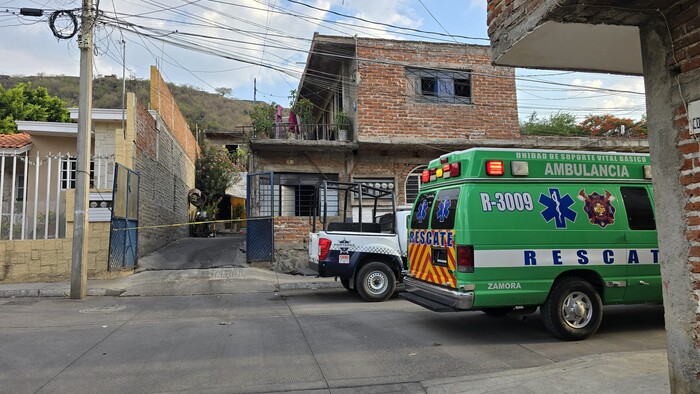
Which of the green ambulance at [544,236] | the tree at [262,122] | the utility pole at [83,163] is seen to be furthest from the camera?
the tree at [262,122]

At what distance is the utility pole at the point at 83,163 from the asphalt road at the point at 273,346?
1.16 meters

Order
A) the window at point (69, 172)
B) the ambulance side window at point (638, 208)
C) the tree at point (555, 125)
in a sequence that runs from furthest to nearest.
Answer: the tree at point (555, 125) → the window at point (69, 172) → the ambulance side window at point (638, 208)

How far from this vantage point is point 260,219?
45.7 feet

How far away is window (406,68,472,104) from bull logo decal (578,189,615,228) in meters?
9.05

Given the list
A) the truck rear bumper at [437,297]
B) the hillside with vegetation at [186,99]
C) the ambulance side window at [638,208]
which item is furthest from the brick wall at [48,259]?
the hillside with vegetation at [186,99]

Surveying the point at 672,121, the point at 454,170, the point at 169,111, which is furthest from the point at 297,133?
the point at 672,121

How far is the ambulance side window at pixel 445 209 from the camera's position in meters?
6.27

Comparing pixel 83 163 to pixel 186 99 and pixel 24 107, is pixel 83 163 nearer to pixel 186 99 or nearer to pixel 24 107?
pixel 24 107

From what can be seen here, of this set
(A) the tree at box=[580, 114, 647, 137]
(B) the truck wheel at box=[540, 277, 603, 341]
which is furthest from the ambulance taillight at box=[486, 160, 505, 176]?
(A) the tree at box=[580, 114, 647, 137]

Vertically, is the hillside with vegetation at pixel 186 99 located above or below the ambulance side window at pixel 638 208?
above

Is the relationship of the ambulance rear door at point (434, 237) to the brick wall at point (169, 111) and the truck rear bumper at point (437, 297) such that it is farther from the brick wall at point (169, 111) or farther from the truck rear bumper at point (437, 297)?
the brick wall at point (169, 111)

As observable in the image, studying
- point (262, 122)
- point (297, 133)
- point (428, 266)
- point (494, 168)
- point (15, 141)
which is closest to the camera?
point (494, 168)

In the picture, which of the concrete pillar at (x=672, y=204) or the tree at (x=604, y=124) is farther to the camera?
the tree at (x=604, y=124)

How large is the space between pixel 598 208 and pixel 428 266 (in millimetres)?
2464
